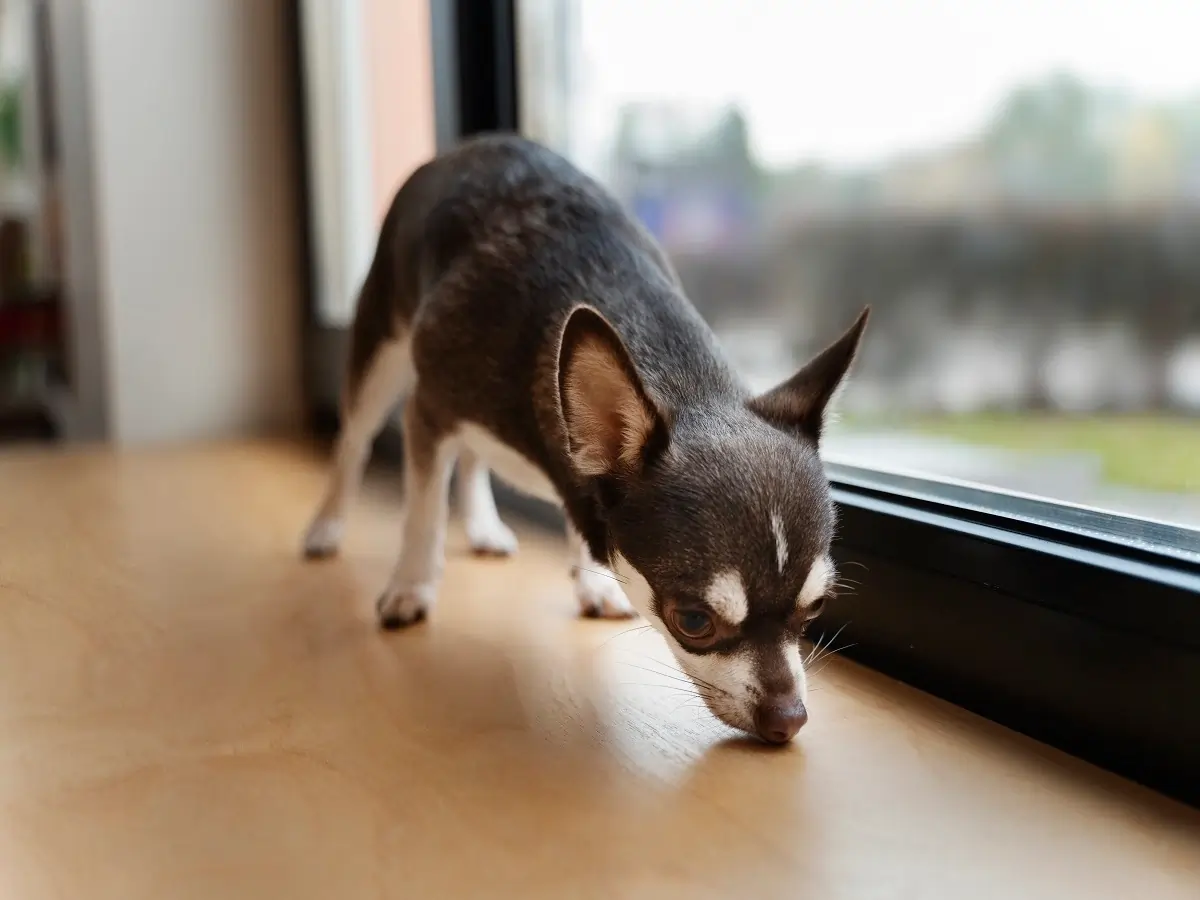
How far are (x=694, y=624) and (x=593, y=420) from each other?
9.2 inches

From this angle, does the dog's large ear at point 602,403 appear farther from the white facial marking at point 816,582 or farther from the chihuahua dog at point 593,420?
the white facial marking at point 816,582

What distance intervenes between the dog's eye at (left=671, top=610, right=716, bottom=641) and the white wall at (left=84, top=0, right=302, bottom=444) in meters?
2.61

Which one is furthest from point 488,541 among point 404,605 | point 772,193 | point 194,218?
point 194,218

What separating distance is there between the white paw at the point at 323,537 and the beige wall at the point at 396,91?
3.82 feet

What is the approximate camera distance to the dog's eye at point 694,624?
42.6 inches

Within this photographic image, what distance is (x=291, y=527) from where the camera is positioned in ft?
7.17

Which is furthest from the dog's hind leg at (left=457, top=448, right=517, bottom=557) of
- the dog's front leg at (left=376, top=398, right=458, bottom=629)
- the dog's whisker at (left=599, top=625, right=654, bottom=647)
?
the dog's whisker at (left=599, top=625, right=654, bottom=647)

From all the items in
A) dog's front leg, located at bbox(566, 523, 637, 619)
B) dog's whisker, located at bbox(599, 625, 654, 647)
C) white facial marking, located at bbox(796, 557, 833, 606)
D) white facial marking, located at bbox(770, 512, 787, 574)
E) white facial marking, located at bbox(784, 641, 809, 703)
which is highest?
white facial marking, located at bbox(770, 512, 787, 574)

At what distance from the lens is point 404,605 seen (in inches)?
60.7

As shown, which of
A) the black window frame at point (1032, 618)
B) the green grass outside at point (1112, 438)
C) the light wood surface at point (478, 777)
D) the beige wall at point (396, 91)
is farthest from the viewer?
the beige wall at point (396, 91)

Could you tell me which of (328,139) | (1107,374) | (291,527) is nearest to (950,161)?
(1107,374)

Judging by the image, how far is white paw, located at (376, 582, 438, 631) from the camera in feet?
5.02

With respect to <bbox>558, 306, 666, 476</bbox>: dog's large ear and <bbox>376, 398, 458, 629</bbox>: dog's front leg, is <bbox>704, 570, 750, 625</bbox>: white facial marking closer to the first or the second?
<bbox>558, 306, 666, 476</bbox>: dog's large ear

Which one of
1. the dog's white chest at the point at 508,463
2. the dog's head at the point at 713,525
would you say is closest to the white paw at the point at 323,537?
the dog's white chest at the point at 508,463
